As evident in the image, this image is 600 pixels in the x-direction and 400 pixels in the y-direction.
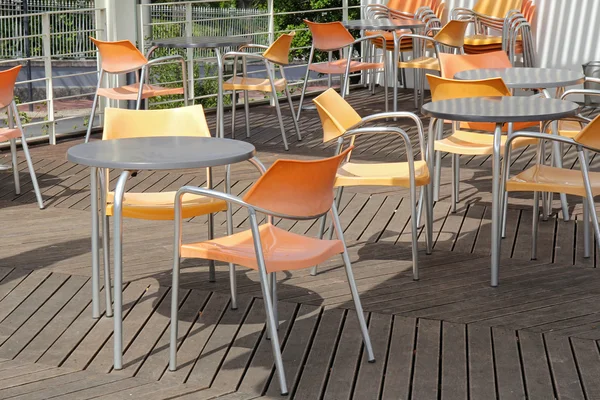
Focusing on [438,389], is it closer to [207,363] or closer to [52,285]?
[207,363]

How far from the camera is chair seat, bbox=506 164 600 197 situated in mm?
4207

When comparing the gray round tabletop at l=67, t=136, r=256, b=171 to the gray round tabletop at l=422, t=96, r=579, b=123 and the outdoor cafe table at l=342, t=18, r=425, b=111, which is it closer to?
the gray round tabletop at l=422, t=96, r=579, b=123

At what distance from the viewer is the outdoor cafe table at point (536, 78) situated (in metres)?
5.12

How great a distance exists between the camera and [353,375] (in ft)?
10.9

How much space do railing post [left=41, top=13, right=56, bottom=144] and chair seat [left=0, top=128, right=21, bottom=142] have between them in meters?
1.99

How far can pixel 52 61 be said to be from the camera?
8.27m

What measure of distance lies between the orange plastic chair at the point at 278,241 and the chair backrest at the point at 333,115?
2.87 ft

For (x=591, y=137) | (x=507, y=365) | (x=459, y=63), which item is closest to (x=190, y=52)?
(x=459, y=63)

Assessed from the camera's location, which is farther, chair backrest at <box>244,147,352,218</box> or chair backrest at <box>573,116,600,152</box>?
chair backrest at <box>573,116,600,152</box>

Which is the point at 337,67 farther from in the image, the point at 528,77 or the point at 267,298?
the point at 267,298

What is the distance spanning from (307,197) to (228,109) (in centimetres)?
643

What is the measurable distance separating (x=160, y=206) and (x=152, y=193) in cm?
32

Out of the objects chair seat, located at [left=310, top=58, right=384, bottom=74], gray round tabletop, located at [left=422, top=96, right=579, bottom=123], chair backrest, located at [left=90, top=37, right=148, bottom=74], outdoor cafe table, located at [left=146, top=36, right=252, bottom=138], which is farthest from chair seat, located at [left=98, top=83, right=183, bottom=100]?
gray round tabletop, located at [left=422, top=96, right=579, bottom=123]

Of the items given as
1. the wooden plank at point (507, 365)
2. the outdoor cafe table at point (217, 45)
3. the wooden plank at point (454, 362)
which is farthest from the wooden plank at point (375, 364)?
the outdoor cafe table at point (217, 45)
